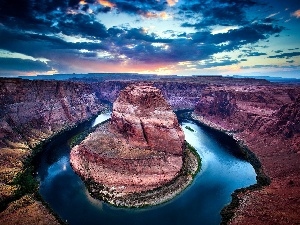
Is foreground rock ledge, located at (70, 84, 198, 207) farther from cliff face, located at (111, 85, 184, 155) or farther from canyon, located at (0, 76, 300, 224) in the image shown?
canyon, located at (0, 76, 300, 224)

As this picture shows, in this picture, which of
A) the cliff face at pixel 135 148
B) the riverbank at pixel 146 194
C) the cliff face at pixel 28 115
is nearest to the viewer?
the riverbank at pixel 146 194

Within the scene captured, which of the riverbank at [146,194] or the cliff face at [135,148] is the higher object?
the cliff face at [135,148]

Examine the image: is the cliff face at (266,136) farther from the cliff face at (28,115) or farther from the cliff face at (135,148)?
the cliff face at (28,115)

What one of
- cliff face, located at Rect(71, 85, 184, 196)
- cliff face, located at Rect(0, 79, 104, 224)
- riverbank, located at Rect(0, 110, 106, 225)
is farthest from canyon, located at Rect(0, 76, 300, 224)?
cliff face, located at Rect(71, 85, 184, 196)

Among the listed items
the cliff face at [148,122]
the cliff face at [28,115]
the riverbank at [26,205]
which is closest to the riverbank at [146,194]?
the cliff face at [148,122]

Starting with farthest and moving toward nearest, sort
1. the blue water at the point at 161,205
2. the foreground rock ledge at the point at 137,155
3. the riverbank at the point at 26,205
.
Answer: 1. the foreground rock ledge at the point at 137,155
2. the blue water at the point at 161,205
3. the riverbank at the point at 26,205

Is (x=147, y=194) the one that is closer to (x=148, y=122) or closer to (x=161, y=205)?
(x=161, y=205)
